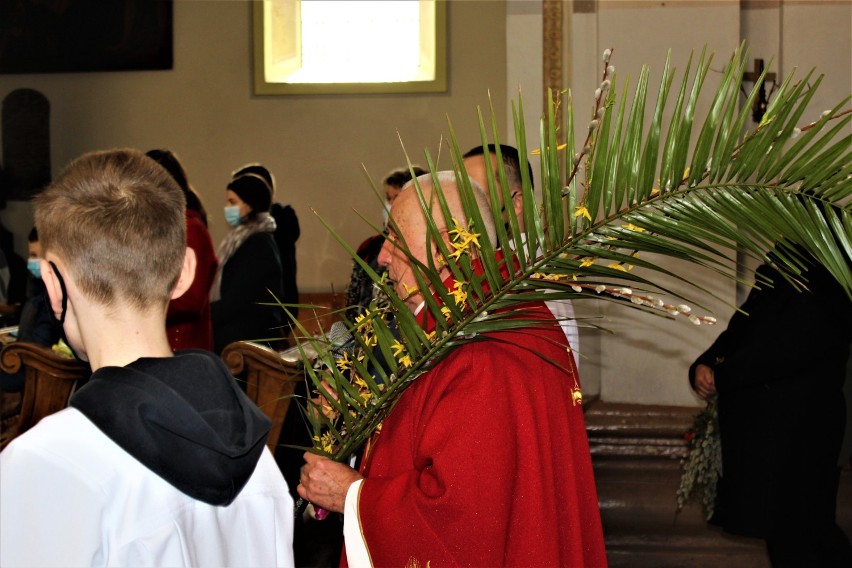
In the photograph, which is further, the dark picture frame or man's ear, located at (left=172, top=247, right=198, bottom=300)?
the dark picture frame

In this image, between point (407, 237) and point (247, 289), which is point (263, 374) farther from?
point (407, 237)

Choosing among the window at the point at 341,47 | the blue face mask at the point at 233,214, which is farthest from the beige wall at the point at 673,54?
the window at the point at 341,47

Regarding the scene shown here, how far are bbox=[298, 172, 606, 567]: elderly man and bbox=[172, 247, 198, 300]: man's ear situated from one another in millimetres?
587

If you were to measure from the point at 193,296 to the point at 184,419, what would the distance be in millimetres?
2983

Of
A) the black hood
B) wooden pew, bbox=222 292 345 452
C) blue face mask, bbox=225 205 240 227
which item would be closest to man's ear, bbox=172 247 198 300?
the black hood

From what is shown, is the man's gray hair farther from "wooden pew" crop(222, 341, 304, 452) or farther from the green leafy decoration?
"wooden pew" crop(222, 341, 304, 452)

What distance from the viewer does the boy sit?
129cm

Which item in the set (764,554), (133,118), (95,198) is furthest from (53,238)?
(133,118)

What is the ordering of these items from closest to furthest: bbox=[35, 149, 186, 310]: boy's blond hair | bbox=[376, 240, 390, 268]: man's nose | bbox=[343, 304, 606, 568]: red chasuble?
bbox=[35, 149, 186, 310]: boy's blond hair, bbox=[343, 304, 606, 568]: red chasuble, bbox=[376, 240, 390, 268]: man's nose

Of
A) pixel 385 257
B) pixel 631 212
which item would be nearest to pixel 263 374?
pixel 385 257

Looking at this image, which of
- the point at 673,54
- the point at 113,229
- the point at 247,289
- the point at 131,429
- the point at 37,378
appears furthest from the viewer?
the point at 673,54

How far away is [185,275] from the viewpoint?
1.63 m

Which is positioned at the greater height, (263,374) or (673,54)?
(673,54)

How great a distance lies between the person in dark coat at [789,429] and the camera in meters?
3.83
